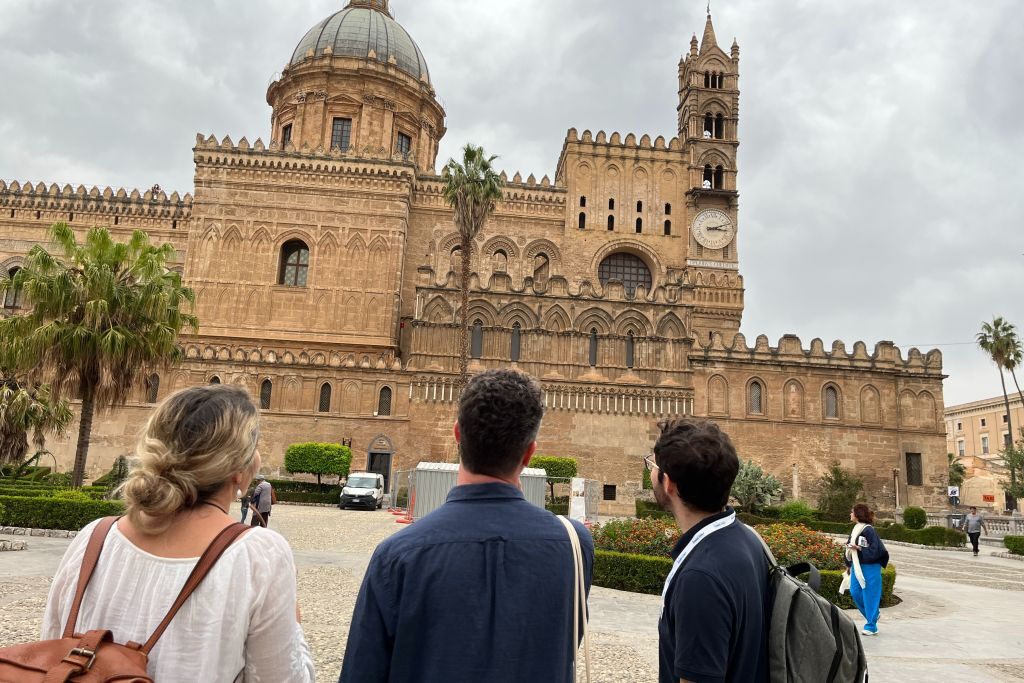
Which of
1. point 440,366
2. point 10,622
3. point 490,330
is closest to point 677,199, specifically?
point 490,330

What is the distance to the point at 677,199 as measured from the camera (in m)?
41.5

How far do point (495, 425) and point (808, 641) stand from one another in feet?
4.92

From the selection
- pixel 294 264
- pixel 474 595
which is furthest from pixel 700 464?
pixel 294 264

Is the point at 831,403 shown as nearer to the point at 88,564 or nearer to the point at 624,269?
the point at 624,269

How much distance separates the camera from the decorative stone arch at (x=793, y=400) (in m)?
32.7

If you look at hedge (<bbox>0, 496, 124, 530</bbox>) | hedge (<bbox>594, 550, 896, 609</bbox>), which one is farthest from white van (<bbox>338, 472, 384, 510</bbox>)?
hedge (<bbox>594, 550, 896, 609</bbox>)

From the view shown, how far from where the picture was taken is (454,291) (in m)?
33.1

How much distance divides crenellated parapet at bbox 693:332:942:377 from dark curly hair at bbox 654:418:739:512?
30.9m

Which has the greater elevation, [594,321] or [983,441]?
[594,321]

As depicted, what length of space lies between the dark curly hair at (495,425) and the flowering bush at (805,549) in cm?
1030

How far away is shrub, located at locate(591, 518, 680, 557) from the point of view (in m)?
12.3

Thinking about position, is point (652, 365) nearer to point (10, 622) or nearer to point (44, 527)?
point (44, 527)

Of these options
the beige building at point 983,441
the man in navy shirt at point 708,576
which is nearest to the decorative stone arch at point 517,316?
the man in navy shirt at point 708,576

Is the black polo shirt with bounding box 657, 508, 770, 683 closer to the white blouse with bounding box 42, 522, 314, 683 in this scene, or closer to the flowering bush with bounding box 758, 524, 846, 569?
the white blouse with bounding box 42, 522, 314, 683
